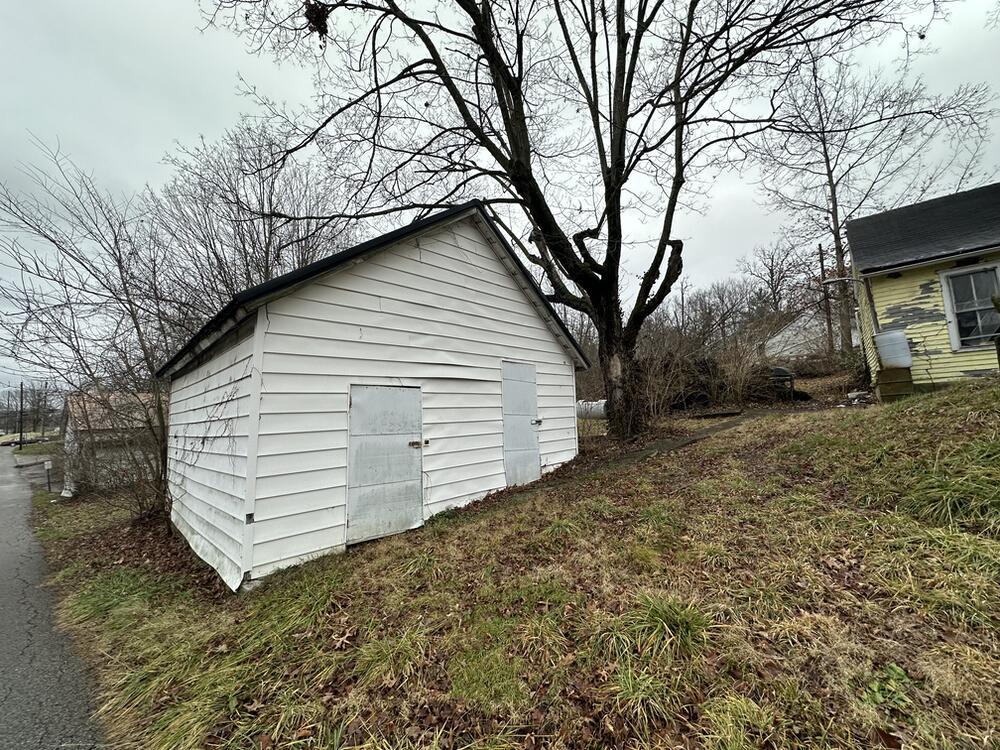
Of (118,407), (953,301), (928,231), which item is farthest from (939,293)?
(118,407)

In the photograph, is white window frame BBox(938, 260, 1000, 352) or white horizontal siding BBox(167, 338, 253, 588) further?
white window frame BBox(938, 260, 1000, 352)

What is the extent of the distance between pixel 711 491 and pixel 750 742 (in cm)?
354

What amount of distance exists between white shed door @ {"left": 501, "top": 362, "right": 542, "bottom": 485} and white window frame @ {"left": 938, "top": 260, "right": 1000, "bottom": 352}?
395 inches

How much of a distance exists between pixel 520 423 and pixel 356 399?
11.9 ft

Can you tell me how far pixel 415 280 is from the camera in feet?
20.1

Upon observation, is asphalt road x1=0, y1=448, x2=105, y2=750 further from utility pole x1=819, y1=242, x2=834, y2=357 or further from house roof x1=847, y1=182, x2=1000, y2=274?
utility pole x1=819, y1=242, x2=834, y2=357

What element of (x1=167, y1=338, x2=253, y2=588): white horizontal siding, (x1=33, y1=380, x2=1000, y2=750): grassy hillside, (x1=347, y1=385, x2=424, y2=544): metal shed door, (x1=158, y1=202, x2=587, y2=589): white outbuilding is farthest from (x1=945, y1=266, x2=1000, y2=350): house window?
(x1=167, y1=338, x2=253, y2=588): white horizontal siding

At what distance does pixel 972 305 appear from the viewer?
920 centimetres

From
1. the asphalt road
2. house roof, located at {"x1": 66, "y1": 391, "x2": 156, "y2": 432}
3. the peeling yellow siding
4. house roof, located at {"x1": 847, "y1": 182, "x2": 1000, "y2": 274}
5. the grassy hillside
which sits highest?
house roof, located at {"x1": 847, "y1": 182, "x2": 1000, "y2": 274}

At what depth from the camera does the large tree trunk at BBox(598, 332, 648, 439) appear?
9609mm

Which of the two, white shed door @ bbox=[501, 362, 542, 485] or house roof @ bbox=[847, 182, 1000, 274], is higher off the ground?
house roof @ bbox=[847, 182, 1000, 274]

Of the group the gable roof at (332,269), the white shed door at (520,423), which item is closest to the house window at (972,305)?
the gable roof at (332,269)

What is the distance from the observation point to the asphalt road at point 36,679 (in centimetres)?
273

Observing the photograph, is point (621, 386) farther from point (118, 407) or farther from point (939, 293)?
point (118, 407)
